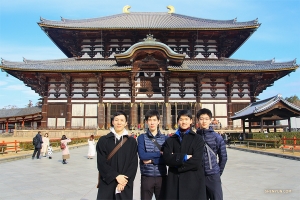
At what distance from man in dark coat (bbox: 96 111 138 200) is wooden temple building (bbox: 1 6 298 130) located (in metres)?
21.1

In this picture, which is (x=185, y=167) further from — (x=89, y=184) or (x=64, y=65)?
(x=64, y=65)

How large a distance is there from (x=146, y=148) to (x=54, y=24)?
2740cm

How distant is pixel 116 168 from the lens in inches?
146

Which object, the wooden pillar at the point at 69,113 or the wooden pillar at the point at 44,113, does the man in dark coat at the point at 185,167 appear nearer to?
the wooden pillar at the point at 69,113

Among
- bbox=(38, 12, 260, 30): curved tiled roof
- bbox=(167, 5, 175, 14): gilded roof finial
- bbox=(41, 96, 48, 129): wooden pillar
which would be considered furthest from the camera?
bbox=(167, 5, 175, 14): gilded roof finial

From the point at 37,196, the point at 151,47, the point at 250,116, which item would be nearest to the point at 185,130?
the point at 37,196

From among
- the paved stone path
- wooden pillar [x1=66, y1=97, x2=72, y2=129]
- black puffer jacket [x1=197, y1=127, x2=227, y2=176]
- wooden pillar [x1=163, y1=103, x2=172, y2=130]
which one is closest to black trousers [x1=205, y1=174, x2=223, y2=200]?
black puffer jacket [x1=197, y1=127, x2=227, y2=176]

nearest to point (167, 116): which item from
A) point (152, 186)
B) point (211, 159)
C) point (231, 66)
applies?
point (231, 66)

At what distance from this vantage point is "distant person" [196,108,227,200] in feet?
13.1

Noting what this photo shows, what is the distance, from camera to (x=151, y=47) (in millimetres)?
24766

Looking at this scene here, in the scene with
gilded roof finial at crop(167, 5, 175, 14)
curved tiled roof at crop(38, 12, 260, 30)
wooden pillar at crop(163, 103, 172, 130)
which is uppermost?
gilded roof finial at crop(167, 5, 175, 14)

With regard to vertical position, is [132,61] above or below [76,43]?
below

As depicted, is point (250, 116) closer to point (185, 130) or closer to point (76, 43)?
point (185, 130)

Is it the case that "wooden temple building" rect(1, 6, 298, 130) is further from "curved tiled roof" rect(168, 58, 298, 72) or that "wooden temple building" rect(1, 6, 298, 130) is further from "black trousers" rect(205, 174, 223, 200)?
"black trousers" rect(205, 174, 223, 200)
